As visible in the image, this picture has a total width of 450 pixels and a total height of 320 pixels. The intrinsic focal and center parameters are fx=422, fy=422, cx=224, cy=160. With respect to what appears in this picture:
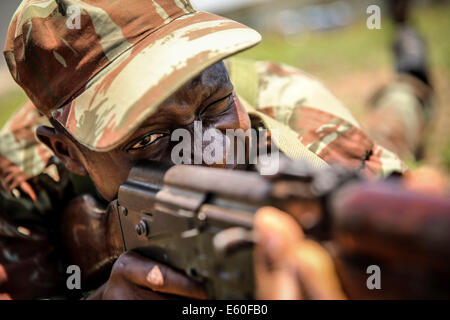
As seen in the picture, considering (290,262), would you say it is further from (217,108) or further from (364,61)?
(364,61)

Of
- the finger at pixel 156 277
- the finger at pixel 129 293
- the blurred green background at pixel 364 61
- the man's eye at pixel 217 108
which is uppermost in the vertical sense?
the man's eye at pixel 217 108

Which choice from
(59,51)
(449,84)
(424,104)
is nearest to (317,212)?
(59,51)

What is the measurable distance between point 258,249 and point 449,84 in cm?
837

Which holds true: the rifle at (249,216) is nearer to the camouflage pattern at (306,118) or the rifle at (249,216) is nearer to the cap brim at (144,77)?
the cap brim at (144,77)

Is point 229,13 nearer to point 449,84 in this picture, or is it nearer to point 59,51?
point 449,84

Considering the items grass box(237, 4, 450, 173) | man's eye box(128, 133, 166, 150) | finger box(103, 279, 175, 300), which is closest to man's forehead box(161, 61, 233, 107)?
man's eye box(128, 133, 166, 150)

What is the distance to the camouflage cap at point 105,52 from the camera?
5.32 feet

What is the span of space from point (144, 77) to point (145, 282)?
0.77m

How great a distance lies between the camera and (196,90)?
1.71 meters

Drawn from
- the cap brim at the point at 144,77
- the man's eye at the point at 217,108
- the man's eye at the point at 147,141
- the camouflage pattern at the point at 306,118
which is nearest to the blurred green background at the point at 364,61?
the camouflage pattern at the point at 306,118

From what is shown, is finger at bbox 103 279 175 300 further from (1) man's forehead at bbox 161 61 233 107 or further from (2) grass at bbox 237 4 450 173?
(2) grass at bbox 237 4 450 173

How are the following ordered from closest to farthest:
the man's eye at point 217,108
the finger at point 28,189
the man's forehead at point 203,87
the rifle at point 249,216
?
the rifle at point 249,216, the man's forehead at point 203,87, the man's eye at point 217,108, the finger at point 28,189

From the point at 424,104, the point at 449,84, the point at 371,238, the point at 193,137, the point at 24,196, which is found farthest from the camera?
the point at 449,84

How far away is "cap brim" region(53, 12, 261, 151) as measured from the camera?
1.55 metres
